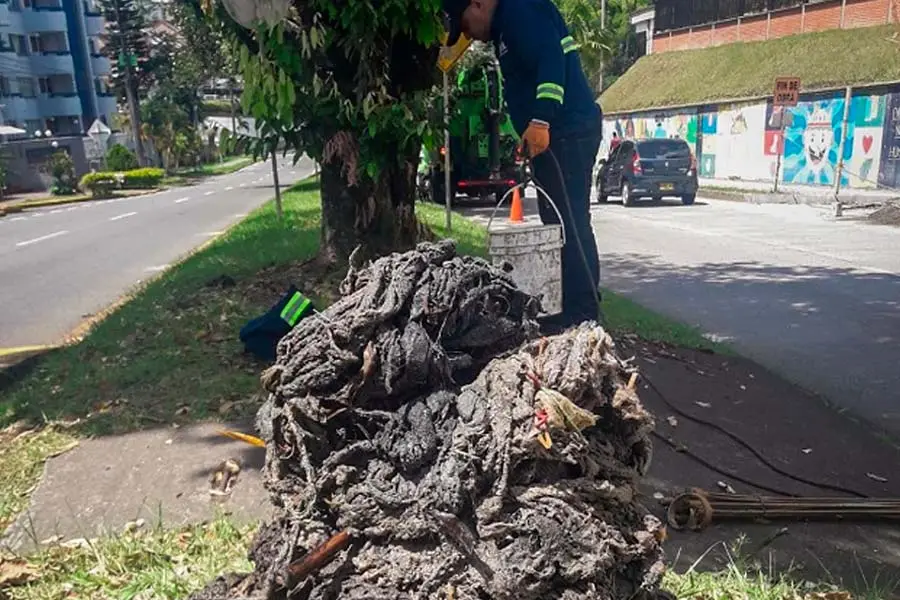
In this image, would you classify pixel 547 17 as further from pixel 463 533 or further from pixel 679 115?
pixel 679 115

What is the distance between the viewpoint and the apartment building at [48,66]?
48781 mm

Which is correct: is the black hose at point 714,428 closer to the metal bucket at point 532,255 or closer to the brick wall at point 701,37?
the metal bucket at point 532,255

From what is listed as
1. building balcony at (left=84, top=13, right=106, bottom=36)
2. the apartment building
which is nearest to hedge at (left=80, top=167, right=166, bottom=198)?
the apartment building

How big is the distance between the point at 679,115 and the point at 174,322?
28128 mm

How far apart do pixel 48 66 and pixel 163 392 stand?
57.1 metres

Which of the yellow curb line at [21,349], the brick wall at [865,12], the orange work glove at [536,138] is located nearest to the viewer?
the orange work glove at [536,138]

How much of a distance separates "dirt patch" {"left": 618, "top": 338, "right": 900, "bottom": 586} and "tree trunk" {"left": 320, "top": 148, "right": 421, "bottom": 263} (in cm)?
194

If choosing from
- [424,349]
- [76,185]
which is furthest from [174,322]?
[76,185]

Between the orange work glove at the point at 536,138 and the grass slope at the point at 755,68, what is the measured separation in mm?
21162

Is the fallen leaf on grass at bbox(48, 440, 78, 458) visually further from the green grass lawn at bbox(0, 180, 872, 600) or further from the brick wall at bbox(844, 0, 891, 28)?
the brick wall at bbox(844, 0, 891, 28)

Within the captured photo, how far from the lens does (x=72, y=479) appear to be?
3.86m

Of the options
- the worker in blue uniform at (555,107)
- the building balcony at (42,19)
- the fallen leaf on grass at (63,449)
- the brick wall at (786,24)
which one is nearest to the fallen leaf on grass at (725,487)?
the worker in blue uniform at (555,107)

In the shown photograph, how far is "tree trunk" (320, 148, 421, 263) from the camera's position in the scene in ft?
19.4

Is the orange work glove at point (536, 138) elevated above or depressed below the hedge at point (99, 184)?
above
